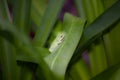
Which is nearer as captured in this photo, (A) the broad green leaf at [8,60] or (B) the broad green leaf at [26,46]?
(B) the broad green leaf at [26,46]

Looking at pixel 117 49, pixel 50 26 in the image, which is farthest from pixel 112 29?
pixel 50 26

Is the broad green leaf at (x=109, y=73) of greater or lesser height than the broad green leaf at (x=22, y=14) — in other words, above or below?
below

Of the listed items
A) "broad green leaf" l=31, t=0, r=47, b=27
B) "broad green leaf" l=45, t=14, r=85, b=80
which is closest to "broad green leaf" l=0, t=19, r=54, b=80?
"broad green leaf" l=45, t=14, r=85, b=80

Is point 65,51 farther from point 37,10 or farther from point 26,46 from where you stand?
point 37,10

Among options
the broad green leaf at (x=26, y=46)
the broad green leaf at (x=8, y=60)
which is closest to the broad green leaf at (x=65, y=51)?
the broad green leaf at (x=26, y=46)

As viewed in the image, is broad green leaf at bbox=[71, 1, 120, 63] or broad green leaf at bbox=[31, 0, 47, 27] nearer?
broad green leaf at bbox=[71, 1, 120, 63]

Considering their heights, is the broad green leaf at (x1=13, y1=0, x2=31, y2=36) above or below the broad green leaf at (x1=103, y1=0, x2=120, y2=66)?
above

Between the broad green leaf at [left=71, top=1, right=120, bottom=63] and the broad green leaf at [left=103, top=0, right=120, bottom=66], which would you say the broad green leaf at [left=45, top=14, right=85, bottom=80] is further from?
the broad green leaf at [left=103, top=0, right=120, bottom=66]

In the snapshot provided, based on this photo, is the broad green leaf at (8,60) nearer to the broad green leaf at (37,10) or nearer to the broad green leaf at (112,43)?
the broad green leaf at (37,10)

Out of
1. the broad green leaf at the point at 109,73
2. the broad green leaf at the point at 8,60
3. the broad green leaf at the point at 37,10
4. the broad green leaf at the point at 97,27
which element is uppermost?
the broad green leaf at the point at 97,27
